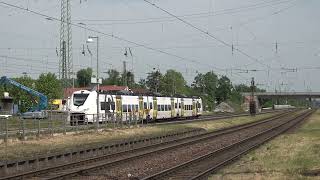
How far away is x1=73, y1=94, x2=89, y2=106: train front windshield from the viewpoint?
5106 centimetres

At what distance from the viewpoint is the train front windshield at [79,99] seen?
168ft

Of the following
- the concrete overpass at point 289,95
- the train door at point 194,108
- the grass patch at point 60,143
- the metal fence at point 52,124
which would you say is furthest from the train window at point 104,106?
the concrete overpass at point 289,95

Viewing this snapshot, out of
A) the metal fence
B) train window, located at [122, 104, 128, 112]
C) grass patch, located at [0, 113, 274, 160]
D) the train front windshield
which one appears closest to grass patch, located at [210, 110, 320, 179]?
grass patch, located at [0, 113, 274, 160]

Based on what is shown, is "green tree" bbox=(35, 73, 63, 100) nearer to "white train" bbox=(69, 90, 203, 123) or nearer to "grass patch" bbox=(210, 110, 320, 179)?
"white train" bbox=(69, 90, 203, 123)

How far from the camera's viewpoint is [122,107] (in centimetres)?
5400

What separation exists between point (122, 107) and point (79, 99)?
4.51 meters

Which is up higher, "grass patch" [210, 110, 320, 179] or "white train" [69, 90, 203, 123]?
"white train" [69, 90, 203, 123]

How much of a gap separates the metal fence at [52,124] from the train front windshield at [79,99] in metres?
4.54

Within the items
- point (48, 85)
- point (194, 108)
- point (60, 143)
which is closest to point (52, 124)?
point (60, 143)

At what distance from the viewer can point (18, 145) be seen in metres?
28.2

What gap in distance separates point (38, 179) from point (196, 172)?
5187 millimetres

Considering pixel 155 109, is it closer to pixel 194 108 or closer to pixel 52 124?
pixel 194 108

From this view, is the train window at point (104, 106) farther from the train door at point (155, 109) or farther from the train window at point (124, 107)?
the train door at point (155, 109)

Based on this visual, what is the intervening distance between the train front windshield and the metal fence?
14.9ft
